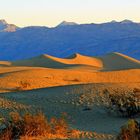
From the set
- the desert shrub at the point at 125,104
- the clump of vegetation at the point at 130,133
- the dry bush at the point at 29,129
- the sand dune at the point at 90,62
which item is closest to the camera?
the clump of vegetation at the point at 130,133

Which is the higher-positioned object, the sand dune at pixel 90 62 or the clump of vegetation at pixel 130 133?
the clump of vegetation at pixel 130 133

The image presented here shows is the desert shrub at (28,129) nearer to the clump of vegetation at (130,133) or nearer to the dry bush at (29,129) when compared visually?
the dry bush at (29,129)

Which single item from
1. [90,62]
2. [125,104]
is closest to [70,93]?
[125,104]

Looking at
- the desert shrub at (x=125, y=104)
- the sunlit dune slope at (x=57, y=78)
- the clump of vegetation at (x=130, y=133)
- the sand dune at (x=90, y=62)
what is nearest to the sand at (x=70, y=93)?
the sunlit dune slope at (x=57, y=78)

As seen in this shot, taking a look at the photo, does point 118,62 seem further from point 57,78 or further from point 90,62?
point 57,78

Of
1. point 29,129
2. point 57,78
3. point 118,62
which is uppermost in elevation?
point 29,129

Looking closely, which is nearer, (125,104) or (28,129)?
(28,129)

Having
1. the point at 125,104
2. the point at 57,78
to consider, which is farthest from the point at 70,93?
the point at 57,78

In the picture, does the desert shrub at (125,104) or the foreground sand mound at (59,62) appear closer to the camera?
the desert shrub at (125,104)

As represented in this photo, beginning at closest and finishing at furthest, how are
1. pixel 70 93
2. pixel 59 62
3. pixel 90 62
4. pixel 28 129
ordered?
pixel 28 129, pixel 70 93, pixel 59 62, pixel 90 62

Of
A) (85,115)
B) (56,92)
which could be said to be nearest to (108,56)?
(56,92)

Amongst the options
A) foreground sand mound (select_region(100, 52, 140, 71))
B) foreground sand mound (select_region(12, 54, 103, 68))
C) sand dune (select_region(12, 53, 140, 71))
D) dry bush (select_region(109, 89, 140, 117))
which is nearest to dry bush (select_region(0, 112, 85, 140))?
dry bush (select_region(109, 89, 140, 117))

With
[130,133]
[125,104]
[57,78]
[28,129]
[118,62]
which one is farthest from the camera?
[118,62]

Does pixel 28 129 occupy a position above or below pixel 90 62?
above
